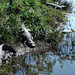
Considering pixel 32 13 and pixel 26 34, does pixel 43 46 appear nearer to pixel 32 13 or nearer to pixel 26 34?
pixel 26 34

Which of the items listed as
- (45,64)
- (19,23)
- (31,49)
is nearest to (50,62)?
(45,64)

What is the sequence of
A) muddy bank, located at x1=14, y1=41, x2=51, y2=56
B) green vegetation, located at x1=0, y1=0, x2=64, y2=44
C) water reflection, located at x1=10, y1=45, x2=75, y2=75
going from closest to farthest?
water reflection, located at x1=10, y1=45, x2=75, y2=75, muddy bank, located at x1=14, y1=41, x2=51, y2=56, green vegetation, located at x1=0, y1=0, x2=64, y2=44

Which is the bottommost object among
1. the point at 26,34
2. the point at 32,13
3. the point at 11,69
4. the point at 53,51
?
the point at 11,69

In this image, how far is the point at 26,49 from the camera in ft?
28.9

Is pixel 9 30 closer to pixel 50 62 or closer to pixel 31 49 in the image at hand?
pixel 31 49

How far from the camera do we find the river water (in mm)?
7059

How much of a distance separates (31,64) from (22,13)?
4.33 metres

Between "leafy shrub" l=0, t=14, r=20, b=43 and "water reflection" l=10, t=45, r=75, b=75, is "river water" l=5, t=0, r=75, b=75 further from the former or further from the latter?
"leafy shrub" l=0, t=14, r=20, b=43

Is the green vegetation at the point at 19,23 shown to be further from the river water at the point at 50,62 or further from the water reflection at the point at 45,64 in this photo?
the water reflection at the point at 45,64

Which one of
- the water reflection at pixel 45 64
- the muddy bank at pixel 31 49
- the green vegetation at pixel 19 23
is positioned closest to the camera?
the water reflection at pixel 45 64

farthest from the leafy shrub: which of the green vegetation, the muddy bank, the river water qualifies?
the river water

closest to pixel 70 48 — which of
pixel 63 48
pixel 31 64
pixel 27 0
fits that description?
pixel 63 48

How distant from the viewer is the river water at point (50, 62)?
278 inches

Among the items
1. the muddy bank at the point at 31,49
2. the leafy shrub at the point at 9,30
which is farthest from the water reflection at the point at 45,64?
the leafy shrub at the point at 9,30
